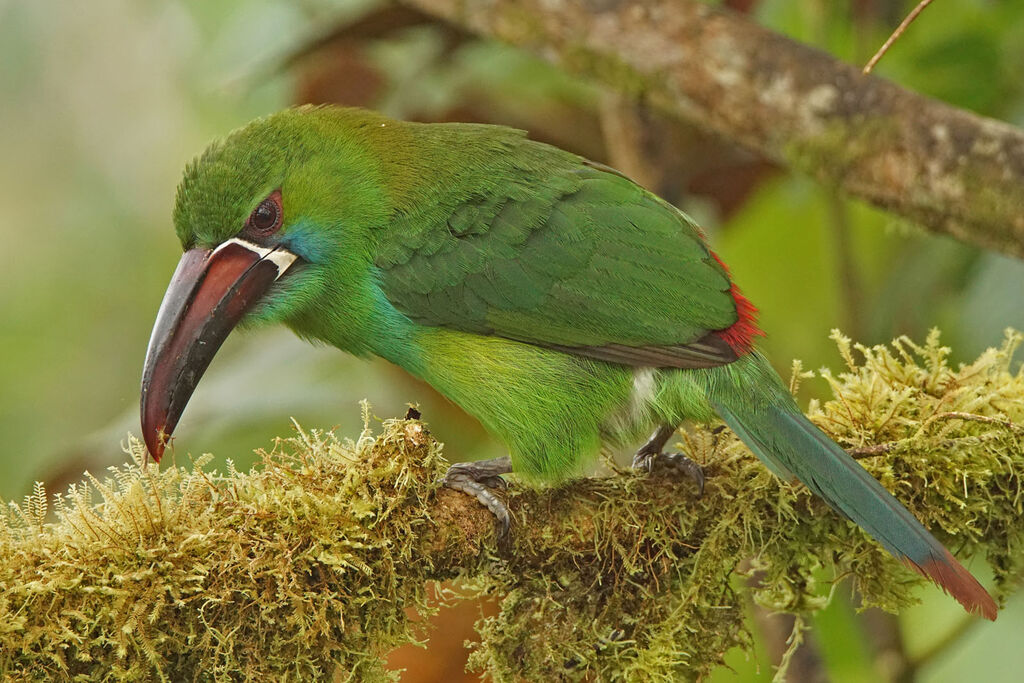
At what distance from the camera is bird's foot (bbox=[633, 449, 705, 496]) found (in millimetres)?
2688

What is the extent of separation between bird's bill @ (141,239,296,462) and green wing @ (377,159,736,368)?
34 centimetres

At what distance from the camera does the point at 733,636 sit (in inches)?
108

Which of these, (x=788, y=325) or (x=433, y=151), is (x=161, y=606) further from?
(x=788, y=325)

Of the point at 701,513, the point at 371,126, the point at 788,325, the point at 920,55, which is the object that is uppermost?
the point at 371,126

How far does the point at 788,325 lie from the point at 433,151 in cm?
190

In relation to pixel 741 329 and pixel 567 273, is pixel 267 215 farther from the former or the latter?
pixel 741 329

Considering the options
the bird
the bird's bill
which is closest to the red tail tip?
the bird

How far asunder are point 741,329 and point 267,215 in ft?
4.09

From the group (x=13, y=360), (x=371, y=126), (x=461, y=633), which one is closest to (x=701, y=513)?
(x=461, y=633)

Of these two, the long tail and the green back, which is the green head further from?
the long tail

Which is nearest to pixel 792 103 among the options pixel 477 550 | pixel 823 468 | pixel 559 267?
pixel 559 267

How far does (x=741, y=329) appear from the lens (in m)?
2.85

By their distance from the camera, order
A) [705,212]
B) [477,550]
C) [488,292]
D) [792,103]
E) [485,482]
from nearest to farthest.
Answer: [477,550]
[485,482]
[488,292]
[792,103]
[705,212]

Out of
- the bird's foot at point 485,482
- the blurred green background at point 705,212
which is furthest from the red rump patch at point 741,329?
the blurred green background at point 705,212
